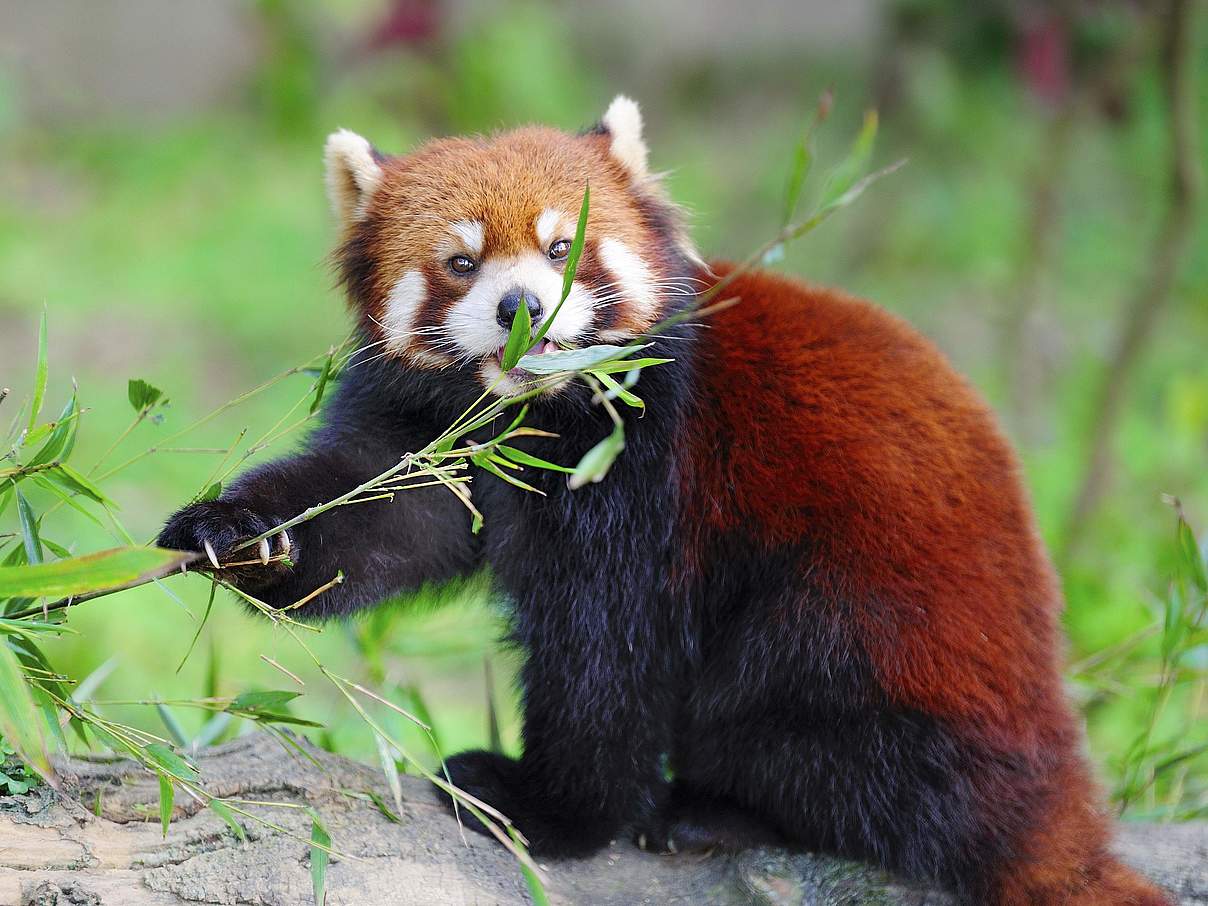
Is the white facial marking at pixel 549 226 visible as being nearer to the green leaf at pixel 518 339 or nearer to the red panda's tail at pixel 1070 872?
the green leaf at pixel 518 339

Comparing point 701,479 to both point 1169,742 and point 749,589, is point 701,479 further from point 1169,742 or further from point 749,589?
point 1169,742

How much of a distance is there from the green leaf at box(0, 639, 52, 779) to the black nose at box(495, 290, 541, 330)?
939 mm

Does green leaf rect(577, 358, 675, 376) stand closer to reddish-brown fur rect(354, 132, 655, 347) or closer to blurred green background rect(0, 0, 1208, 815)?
reddish-brown fur rect(354, 132, 655, 347)

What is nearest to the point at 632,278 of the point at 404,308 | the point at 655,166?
the point at 404,308

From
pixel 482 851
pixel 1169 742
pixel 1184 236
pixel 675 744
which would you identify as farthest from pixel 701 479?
pixel 1184 236

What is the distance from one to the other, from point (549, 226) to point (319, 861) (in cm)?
117

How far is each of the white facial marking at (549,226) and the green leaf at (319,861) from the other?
1079 mm

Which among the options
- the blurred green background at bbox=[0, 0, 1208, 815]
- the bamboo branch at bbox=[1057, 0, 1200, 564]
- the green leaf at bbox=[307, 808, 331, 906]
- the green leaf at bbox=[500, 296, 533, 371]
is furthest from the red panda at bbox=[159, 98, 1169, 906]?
the bamboo branch at bbox=[1057, 0, 1200, 564]

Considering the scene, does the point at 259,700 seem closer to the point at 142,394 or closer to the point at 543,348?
the point at 142,394

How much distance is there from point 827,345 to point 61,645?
272cm

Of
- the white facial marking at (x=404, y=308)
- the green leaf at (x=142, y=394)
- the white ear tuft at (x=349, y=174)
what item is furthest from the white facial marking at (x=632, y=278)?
the green leaf at (x=142, y=394)

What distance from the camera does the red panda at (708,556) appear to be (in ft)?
7.03

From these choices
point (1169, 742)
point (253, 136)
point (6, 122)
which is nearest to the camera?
point (1169, 742)

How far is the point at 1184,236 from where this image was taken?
396 cm
